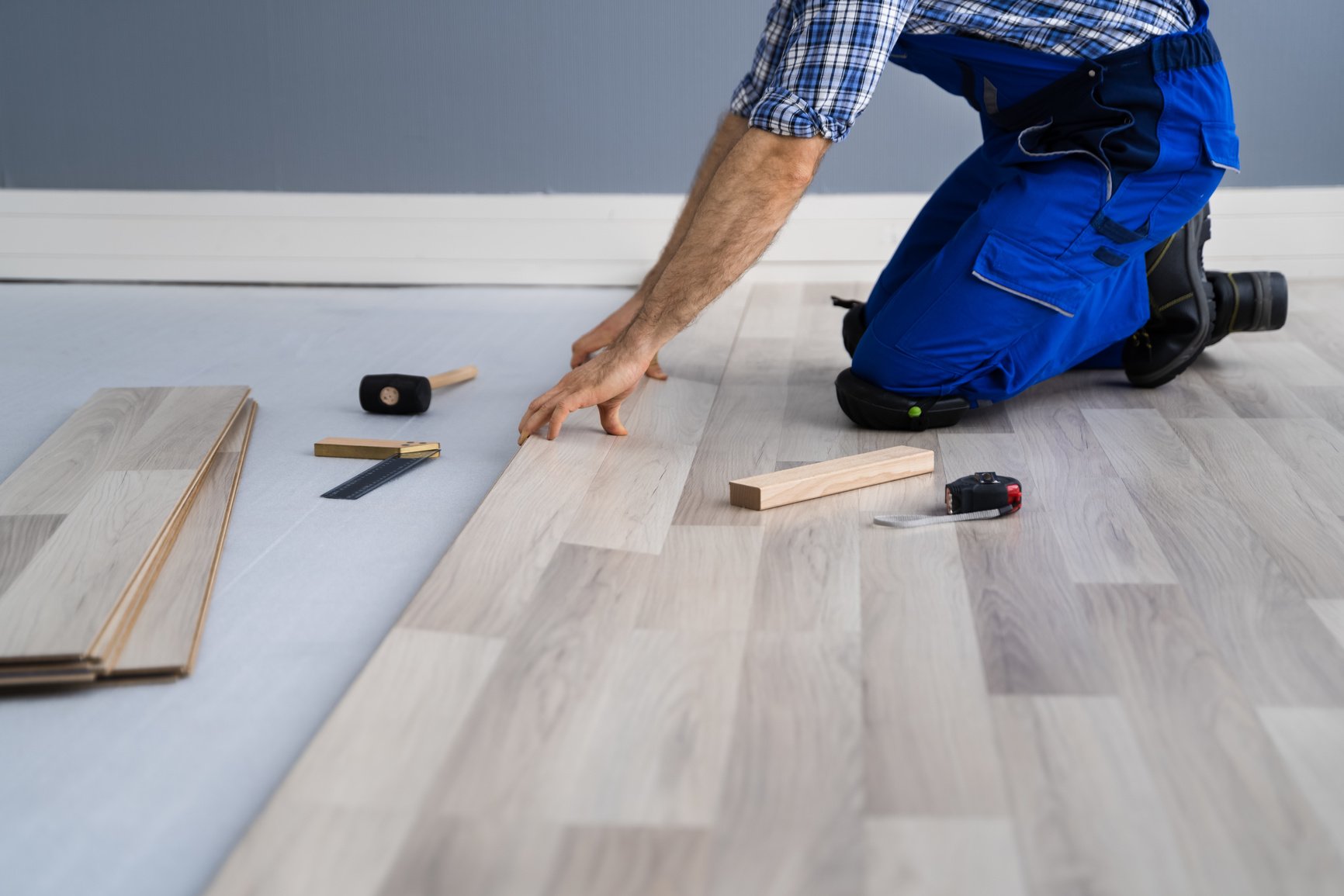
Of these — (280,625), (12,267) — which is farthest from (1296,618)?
(12,267)

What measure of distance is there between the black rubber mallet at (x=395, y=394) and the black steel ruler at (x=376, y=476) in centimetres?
32

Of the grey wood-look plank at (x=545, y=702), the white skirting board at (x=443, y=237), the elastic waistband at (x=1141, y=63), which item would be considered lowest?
the white skirting board at (x=443, y=237)

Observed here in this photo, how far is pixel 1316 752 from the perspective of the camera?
114 centimetres

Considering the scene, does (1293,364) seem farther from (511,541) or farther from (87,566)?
(87,566)

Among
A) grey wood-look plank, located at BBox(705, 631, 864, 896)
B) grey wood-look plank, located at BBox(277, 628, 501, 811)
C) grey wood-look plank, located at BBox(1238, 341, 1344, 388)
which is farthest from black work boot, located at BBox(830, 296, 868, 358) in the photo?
grey wood-look plank, located at BBox(277, 628, 501, 811)

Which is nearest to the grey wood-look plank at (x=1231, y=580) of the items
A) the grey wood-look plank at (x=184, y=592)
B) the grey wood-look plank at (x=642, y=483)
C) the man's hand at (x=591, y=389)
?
the grey wood-look plank at (x=642, y=483)

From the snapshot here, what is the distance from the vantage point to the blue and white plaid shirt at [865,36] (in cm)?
184

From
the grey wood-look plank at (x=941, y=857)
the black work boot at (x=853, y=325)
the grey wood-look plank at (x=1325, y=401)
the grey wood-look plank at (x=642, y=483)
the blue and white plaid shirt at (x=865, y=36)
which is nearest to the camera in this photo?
the grey wood-look plank at (x=941, y=857)

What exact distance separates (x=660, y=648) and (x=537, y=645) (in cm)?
15

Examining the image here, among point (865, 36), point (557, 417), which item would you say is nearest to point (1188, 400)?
point (865, 36)

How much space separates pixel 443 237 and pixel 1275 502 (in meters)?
3.11

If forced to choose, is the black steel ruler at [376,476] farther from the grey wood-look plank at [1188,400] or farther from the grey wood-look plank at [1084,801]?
the grey wood-look plank at [1188,400]

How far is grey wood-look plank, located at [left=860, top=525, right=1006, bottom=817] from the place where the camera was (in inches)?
42.7

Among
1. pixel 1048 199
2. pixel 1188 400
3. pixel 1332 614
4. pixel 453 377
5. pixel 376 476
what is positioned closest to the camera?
pixel 1332 614
